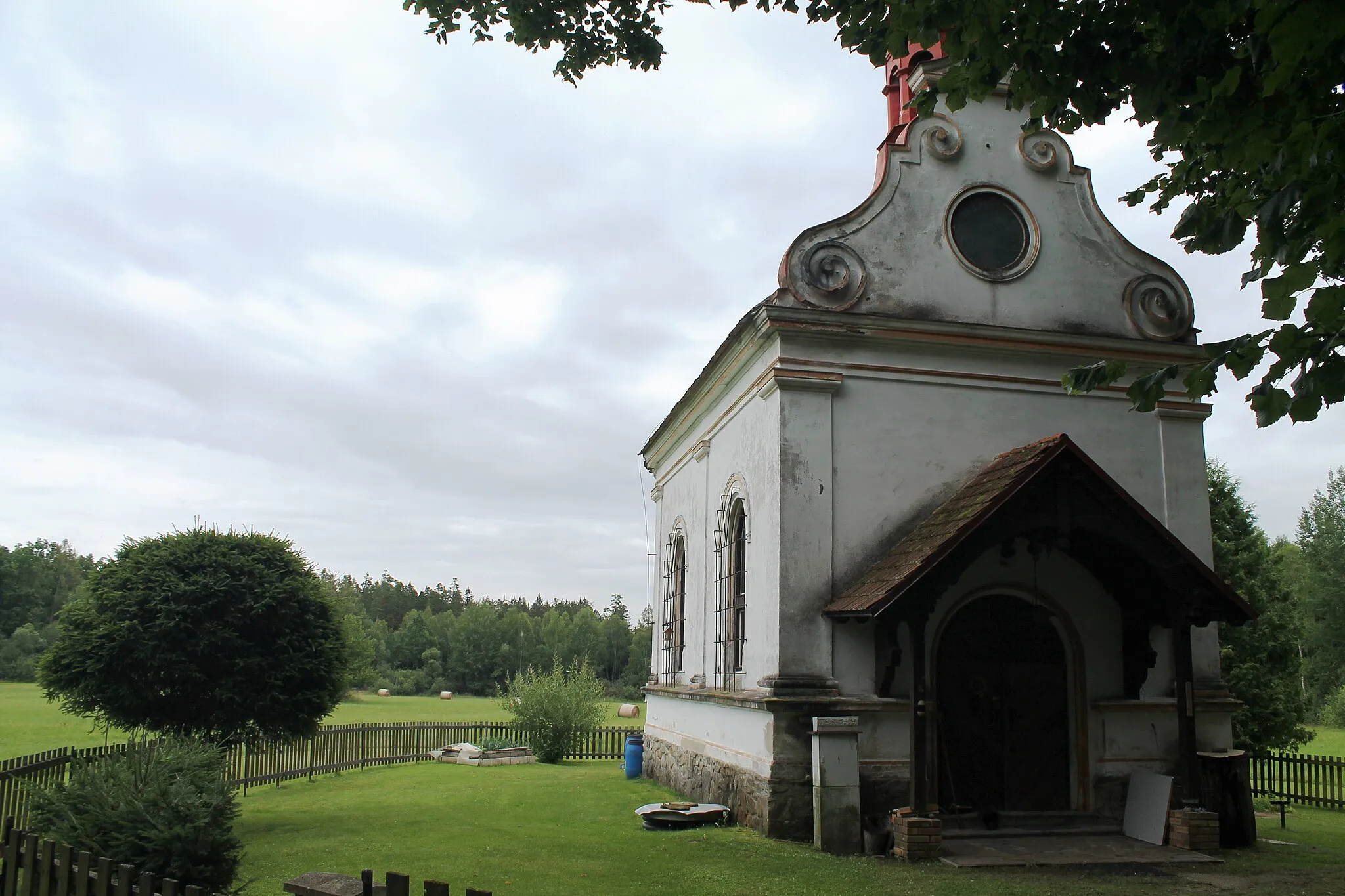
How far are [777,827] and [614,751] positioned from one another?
1614cm

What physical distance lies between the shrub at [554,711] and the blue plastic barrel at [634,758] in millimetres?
5510

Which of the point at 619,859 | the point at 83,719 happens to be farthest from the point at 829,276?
the point at 83,719

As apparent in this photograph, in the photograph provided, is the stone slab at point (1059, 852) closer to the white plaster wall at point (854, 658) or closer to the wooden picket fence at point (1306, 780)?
the white plaster wall at point (854, 658)

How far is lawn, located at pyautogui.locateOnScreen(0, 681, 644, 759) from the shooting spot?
89.9 feet

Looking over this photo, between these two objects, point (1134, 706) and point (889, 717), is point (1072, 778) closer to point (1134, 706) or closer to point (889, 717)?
point (1134, 706)

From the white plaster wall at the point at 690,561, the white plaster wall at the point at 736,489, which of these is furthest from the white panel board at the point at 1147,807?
the white plaster wall at the point at 690,561

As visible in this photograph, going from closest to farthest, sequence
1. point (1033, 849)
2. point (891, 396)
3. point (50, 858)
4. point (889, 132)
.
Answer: point (50, 858), point (1033, 849), point (891, 396), point (889, 132)

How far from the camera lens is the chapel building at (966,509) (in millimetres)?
11484

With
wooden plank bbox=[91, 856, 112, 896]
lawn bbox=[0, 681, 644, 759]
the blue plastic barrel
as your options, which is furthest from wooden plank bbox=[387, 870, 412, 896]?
the blue plastic barrel

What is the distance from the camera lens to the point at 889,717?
39.3 ft

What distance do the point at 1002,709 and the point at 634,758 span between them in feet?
30.9

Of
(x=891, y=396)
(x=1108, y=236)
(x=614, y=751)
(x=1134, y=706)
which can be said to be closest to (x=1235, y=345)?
(x=891, y=396)

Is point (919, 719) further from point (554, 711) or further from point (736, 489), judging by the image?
point (554, 711)

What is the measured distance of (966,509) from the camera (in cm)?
1162
